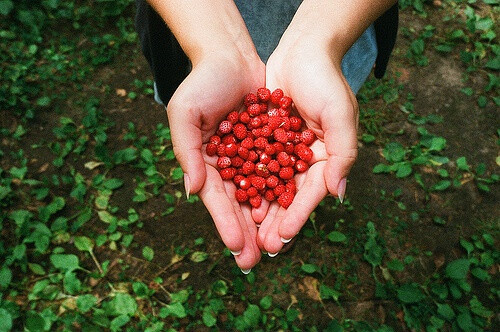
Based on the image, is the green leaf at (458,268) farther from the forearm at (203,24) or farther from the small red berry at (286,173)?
the forearm at (203,24)

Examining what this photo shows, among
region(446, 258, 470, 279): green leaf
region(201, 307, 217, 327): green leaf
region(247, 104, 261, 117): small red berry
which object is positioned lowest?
region(201, 307, 217, 327): green leaf

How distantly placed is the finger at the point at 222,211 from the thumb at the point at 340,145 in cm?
50

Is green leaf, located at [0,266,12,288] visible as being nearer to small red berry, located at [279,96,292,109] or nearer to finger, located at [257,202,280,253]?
finger, located at [257,202,280,253]

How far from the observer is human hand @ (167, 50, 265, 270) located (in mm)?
2102

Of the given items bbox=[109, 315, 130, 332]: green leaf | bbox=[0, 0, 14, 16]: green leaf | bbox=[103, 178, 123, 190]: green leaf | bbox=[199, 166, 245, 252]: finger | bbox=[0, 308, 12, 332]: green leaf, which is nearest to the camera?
bbox=[199, 166, 245, 252]: finger

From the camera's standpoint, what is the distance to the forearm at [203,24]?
2.26 metres

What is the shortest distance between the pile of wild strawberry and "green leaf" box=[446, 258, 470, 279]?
1532 mm

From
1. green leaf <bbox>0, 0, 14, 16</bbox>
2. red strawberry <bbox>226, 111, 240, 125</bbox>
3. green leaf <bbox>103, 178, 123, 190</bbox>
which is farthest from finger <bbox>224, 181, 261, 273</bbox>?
green leaf <bbox>0, 0, 14, 16</bbox>

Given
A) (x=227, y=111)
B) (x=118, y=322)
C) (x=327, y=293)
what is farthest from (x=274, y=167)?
(x=118, y=322)

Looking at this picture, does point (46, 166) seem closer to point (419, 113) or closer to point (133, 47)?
point (133, 47)

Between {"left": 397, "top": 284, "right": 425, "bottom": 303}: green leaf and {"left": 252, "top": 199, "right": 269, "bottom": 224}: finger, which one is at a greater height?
{"left": 252, "top": 199, "right": 269, "bottom": 224}: finger

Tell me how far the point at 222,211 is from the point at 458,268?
197 centimetres

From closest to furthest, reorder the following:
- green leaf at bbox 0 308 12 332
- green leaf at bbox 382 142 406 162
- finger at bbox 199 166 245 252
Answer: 1. finger at bbox 199 166 245 252
2. green leaf at bbox 0 308 12 332
3. green leaf at bbox 382 142 406 162

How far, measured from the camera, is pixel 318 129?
236 centimetres
